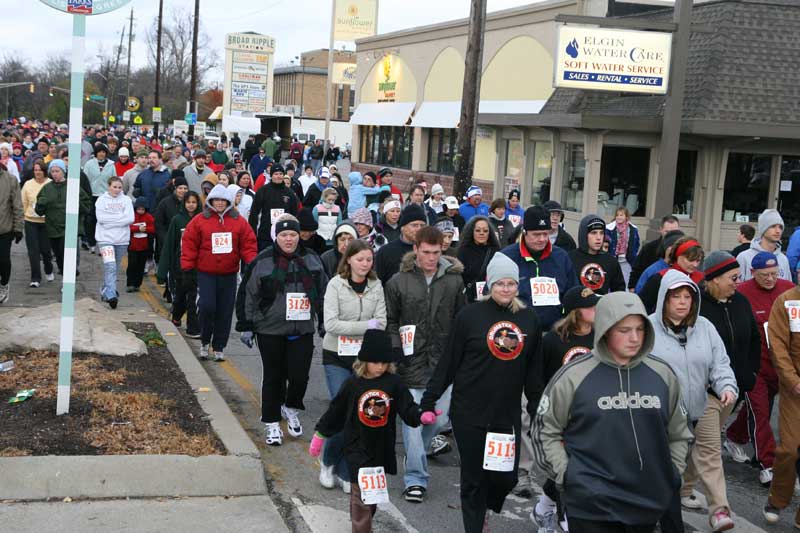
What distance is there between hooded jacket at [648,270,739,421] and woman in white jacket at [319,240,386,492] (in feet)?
6.98

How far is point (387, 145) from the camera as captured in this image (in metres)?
40.7

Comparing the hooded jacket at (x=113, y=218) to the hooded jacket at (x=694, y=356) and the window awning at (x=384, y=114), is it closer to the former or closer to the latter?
the hooded jacket at (x=694, y=356)

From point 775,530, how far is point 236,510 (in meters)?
3.71

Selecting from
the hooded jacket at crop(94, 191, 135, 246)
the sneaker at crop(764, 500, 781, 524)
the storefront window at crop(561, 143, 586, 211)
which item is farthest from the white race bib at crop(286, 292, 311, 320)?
the storefront window at crop(561, 143, 586, 211)

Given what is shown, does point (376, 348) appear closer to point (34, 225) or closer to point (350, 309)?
point (350, 309)

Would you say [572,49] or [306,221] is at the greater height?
[572,49]

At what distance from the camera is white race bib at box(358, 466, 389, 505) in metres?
5.86

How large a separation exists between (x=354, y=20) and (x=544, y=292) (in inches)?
1592

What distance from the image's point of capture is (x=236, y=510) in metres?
6.57

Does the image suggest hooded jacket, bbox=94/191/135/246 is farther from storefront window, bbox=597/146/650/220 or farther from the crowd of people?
storefront window, bbox=597/146/650/220

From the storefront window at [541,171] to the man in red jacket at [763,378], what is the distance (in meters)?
16.1

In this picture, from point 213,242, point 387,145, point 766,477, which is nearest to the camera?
point 766,477

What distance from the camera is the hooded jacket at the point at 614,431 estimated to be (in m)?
4.45

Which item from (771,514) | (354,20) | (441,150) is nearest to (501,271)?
(771,514)
